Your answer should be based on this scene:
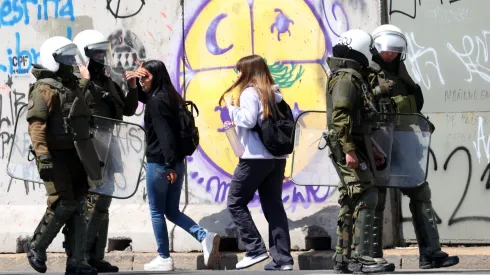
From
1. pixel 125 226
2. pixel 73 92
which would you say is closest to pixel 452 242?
pixel 125 226

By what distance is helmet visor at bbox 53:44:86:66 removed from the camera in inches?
419

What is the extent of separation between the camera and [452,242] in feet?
40.8

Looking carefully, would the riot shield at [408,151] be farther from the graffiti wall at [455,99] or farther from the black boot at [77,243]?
the black boot at [77,243]

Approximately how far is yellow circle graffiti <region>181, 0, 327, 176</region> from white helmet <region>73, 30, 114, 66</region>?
5.18 ft

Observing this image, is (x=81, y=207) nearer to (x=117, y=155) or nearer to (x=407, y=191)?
(x=117, y=155)

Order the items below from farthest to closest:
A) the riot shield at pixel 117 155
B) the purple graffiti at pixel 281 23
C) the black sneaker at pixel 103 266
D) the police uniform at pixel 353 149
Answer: the purple graffiti at pixel 281 23 < the black sneaker at pixel 103 266 < the riot shield at pixel 117 155 < the police uniform at pixel 353 149

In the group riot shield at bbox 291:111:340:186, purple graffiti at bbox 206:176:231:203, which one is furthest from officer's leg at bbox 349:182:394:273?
purple graffiti at bbox 206:176:231:203

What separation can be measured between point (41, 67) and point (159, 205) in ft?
5.86

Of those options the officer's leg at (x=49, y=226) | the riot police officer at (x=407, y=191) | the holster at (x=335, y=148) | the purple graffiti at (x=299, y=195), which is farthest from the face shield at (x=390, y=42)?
the officer's leg at (x=49, y=226)

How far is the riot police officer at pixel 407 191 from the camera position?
→ 427 inches

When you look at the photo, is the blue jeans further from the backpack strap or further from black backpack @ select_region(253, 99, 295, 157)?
the backpack strap

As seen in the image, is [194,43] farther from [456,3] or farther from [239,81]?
[456,3]

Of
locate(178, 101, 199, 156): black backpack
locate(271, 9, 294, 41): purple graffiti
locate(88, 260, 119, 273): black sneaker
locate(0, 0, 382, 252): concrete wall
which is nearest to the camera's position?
locate(88, 260, 119, 273): black sneaker

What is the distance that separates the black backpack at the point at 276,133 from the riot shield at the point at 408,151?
102 cm
